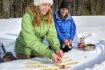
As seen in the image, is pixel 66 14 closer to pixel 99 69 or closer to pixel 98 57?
pixel 98 57

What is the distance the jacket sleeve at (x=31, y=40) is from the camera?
3.74 metres

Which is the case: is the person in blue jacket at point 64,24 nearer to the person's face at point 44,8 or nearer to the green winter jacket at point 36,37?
the green winter jacket at point 36,37

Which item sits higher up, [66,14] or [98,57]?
[66,14]

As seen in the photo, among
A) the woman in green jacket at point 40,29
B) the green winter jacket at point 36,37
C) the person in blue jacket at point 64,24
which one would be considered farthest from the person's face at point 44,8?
Answer: the person in blue jacket at point 64,24

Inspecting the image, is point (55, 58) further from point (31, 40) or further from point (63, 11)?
point (63, 11)

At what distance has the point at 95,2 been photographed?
10.1 meters

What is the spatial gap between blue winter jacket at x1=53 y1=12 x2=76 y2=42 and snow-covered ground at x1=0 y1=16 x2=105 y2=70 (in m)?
0.19

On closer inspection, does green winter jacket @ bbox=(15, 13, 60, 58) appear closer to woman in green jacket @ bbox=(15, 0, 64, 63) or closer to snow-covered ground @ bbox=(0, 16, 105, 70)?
woman in green jacket @ bbox=(15, 0, 64, 63)

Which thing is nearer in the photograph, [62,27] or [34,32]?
[34,32]

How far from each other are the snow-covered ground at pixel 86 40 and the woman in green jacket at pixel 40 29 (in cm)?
24

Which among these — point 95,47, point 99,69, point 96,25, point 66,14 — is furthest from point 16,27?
point 99,69

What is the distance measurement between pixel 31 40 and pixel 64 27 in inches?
58.2

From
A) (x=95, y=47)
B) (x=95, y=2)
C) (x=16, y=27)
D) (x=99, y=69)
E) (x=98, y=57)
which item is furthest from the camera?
(x=95, y=2)

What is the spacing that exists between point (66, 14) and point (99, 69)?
5.54 ft
